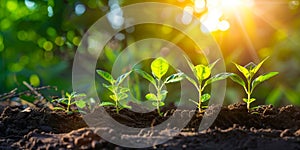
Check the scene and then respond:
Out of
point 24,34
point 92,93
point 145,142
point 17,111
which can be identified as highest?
point 24,34

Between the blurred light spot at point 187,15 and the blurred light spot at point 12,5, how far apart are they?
1253 millimetres

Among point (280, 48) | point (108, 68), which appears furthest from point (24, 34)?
point (280, 48)

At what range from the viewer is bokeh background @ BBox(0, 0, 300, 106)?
220 cm

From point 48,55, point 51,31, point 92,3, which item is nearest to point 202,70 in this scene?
point 92,3

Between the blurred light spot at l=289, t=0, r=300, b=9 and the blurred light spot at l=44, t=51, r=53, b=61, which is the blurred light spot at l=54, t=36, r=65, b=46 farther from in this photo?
the blurred light spot at l=289, t=0, r=300, b=9

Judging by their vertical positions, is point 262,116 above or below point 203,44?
below

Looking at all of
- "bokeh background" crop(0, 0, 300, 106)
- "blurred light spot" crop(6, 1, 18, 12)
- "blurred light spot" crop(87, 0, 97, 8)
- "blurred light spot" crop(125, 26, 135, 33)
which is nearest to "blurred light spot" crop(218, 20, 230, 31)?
"bokeh background" crop(0, 0, 300, 106)

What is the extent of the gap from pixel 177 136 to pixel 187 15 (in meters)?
1.52

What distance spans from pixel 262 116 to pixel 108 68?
153 cm

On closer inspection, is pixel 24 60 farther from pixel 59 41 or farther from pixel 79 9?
pixel 79 9

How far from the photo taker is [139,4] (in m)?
2.51

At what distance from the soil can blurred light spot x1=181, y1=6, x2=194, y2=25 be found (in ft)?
3.78

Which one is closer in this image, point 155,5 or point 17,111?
Answer: point 17,111

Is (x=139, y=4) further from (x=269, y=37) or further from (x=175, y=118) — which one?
(x=175, y=118)
